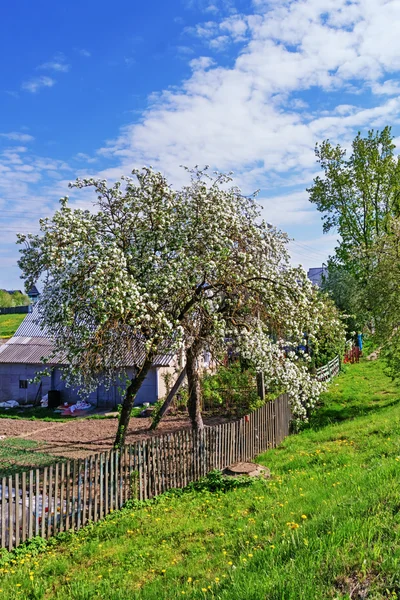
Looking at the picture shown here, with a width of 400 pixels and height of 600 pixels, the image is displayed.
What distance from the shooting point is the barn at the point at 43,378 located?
894 inches

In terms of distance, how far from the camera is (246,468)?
10.7 metres

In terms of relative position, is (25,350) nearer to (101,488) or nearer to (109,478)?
(109,478)

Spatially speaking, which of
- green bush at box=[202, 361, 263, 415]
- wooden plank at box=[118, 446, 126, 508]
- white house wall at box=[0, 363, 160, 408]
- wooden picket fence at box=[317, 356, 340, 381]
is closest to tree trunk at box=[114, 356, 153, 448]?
wooden plank at box=[118, 446, 126, 508]

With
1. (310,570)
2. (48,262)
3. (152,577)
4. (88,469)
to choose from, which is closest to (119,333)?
(48,262)

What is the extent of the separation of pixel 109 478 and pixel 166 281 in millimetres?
4141

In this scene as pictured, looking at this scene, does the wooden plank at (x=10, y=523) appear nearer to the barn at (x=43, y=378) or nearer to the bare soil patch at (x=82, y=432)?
the bare soil patch at (x=82, y=432)

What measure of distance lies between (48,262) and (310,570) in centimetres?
834

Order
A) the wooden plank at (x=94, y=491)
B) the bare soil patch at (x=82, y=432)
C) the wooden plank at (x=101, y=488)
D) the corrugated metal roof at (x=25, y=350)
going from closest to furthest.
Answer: the wooden plank at (x=94, y=491) → the wooden plank at (x=101, y=488) → the bare soil patch at (x=82, y=432) → the corrugated metal roof at (x=25, y=350)

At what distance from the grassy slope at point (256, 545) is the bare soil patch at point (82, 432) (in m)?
6.35

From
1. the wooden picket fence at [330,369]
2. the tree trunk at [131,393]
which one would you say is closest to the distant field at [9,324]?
the wooden picket fence at [330,369]

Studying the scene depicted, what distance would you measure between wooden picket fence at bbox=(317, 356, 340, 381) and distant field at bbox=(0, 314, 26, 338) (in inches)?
1533

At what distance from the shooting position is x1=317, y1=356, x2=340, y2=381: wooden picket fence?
23909 mm

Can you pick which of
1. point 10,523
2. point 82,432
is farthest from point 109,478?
point 82,432

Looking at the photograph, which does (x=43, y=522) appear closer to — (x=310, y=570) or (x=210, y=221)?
(x=310, y=570)
